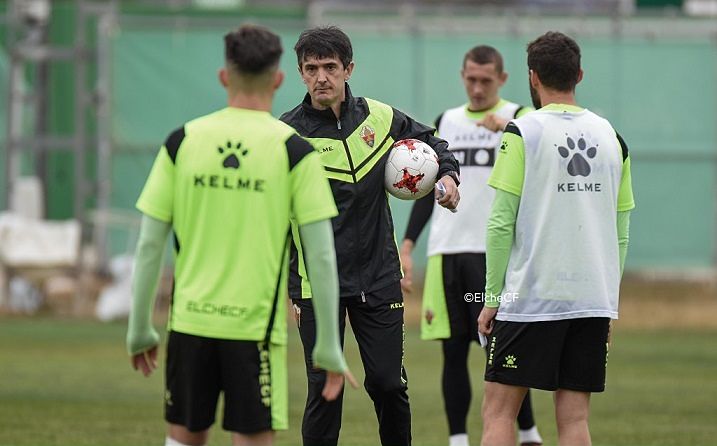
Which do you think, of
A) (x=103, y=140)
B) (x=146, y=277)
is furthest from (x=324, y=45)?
(x=103, y=140)

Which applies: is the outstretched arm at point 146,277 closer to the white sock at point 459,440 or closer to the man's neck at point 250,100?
the man's neck at point 250,100

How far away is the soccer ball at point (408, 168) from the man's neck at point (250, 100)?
6.04 ft

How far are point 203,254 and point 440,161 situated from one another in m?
2.32

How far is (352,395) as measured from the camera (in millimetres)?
13219

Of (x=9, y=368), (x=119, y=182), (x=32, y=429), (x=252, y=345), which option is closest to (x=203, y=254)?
(x=252, y=345)

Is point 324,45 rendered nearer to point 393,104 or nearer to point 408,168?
point 408,168

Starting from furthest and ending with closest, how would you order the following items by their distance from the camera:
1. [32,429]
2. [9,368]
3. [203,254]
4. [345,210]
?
[9,368], [32,429], [345,210], [203,254]

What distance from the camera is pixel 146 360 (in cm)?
573

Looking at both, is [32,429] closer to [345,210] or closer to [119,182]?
[345,210]

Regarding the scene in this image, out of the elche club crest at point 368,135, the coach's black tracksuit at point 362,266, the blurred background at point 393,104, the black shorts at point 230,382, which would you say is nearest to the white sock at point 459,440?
the coach's black tracksuit at point 362,266

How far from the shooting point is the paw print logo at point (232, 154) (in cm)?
554

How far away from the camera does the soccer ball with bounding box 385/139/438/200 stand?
24.3 feet

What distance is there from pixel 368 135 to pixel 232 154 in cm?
203

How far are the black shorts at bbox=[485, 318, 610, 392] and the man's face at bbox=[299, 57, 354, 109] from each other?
1428mm
